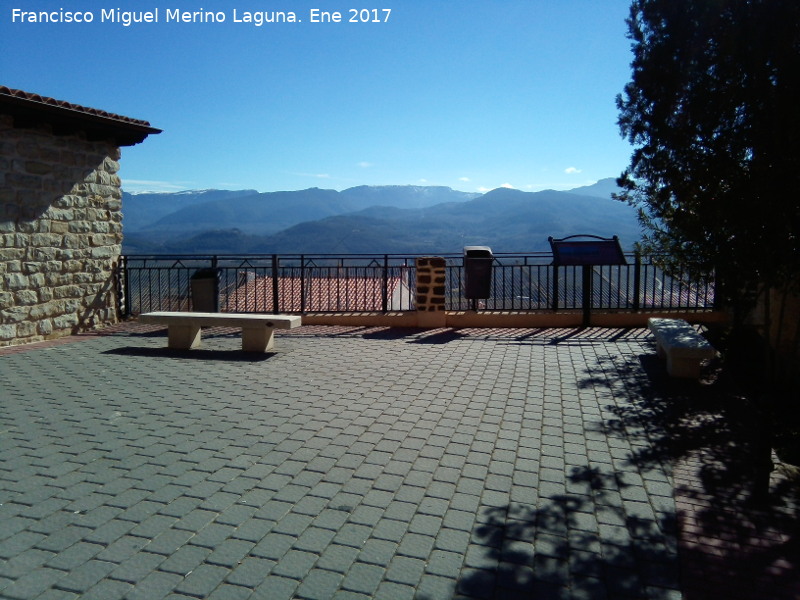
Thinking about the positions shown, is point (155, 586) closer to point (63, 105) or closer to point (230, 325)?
point (230, 325)

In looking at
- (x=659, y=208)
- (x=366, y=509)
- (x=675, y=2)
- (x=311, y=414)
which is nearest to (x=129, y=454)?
(x=311, y=414)

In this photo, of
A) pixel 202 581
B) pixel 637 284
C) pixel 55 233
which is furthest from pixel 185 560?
pixel 637 284

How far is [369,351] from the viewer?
9.16 m

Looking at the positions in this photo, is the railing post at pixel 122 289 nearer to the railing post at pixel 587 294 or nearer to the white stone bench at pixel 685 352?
the railing post at pixel 587 294

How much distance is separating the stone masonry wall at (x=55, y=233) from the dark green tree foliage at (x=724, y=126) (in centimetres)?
837

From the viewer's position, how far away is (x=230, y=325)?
9.02m

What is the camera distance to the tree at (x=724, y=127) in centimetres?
536

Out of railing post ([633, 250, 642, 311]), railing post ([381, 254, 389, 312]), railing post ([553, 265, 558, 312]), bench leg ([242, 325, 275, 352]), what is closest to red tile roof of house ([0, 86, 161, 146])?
bench leg ([242, 325, 275, 352])

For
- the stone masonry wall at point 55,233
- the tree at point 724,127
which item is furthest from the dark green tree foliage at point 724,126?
the stone masonry wall at point 55,233

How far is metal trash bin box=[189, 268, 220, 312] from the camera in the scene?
1137 cm

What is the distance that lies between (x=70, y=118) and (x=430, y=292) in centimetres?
635

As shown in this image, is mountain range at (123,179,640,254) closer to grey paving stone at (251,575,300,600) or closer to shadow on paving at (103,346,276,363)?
shadow on paving at (103,346,276,363)

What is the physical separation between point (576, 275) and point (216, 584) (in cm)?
914

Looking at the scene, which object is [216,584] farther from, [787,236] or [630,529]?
[787,236]
